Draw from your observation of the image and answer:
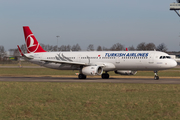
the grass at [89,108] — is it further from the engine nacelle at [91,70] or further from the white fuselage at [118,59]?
the engine nacelle at [91,70]

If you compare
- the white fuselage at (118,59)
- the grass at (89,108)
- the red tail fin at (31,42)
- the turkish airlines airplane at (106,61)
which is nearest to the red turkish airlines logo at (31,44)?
the red tail fin at (31,42)

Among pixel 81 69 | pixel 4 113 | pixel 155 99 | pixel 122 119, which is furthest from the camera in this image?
pixel 81 69

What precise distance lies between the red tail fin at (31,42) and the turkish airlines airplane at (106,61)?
67 centimetres

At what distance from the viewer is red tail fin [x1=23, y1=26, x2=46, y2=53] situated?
46.9 m

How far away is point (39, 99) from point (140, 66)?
74.5ft

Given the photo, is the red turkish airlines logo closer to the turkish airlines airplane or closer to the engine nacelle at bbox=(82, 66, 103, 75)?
the turkish airlines airplane

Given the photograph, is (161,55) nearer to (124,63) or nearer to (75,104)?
(124,63)

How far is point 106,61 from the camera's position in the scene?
1581 inches

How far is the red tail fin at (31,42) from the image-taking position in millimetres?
46872

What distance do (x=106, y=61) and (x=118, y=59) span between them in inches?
72.6

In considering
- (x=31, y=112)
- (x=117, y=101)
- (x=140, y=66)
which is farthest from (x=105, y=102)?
(x=140, y=66)

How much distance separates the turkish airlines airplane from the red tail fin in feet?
2.20

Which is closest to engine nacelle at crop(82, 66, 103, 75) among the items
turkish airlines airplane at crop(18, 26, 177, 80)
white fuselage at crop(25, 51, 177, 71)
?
turkish airlines airplane at crop(18, 26, 177, 80)

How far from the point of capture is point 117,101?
17.0 meters
